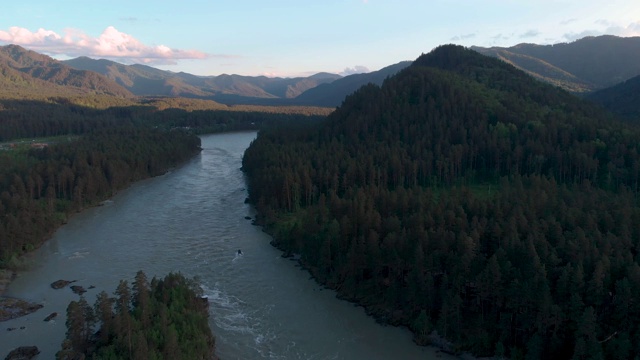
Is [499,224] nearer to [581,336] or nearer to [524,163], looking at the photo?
[581,336]

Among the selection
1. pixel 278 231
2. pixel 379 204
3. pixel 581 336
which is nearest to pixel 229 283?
pixel 278 231

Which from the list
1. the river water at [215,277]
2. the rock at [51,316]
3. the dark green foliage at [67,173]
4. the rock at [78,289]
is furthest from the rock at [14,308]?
the dark green foliage at [67,173]

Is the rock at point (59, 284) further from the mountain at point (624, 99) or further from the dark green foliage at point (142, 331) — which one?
the mountain at point (624, 99)

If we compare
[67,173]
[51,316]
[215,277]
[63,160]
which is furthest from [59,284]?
[63,160]

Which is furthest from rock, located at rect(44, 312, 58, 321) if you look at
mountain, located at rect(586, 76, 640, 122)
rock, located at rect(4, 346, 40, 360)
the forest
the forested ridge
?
mountain, located at rect(586, 76, 640, 122)

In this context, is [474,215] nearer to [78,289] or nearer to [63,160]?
[78,289]
